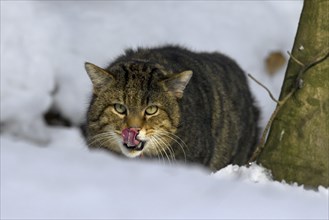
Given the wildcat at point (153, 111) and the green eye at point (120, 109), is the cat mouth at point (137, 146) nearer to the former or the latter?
the wildcat at point (153, 111)

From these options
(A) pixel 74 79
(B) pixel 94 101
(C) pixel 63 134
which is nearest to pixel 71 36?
(A) pixel 74 79

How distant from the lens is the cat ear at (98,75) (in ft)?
16.4

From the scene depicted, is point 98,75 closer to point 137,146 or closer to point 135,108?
point 135,108

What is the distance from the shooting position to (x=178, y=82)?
504 cm

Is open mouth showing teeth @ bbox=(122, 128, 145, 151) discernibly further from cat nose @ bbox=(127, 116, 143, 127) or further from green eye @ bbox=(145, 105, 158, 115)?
green eye @ bbox=(145, 105, 158, 115)

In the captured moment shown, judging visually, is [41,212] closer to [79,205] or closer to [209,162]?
[79,205]

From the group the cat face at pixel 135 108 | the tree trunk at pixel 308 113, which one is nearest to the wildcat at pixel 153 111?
the cat face at pixel 135 108

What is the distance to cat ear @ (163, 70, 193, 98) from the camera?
500 cm

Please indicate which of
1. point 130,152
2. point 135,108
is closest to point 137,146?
point 130,152

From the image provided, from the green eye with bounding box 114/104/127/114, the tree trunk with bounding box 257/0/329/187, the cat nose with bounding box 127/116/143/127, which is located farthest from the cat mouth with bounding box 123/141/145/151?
the tree trunk with bounding box 257/0/329/187

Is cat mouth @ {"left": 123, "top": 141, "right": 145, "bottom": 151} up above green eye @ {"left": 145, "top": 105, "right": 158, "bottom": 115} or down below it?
below

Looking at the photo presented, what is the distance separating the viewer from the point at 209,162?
550cm

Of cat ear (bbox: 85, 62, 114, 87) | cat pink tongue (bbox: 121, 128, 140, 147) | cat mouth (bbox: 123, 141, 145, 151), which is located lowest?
cat mouth (bbox: 123, 141, 145, 151)

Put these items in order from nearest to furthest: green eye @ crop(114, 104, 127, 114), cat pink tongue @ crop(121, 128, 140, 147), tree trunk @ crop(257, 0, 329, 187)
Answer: tree trunk @ crop(257, 0, 329, 187) < cat pink tongue @ crop(121, 128, 140, 147) < green eye @ crop(114, 104, 127, 114)
